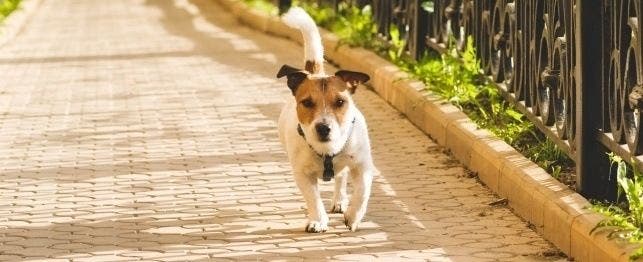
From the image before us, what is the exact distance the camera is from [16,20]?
21.4m

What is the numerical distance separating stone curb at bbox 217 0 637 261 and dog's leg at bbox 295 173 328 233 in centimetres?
99

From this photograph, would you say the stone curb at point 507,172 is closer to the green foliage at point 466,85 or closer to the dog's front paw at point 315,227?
the green foliage at point 466,85

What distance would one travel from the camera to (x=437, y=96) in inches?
398

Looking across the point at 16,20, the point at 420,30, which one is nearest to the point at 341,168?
the point at 420,30

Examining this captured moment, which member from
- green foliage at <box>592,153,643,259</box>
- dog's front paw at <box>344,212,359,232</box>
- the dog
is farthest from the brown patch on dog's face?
green foliage at <box>592,153,643,259</box>

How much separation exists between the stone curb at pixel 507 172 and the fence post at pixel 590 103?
12 centimetres

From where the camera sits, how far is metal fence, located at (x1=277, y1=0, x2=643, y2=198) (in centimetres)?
622

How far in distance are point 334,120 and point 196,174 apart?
225cm

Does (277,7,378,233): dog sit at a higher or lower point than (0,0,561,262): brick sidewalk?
higher

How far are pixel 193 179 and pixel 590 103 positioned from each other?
273 centimetres

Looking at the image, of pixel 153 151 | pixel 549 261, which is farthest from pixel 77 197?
pixel 549 261

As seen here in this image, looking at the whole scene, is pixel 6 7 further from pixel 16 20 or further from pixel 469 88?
pixel 469 88

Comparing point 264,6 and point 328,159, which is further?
point 264,6

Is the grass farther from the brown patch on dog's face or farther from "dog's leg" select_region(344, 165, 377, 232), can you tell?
the brown patch on dog's face
